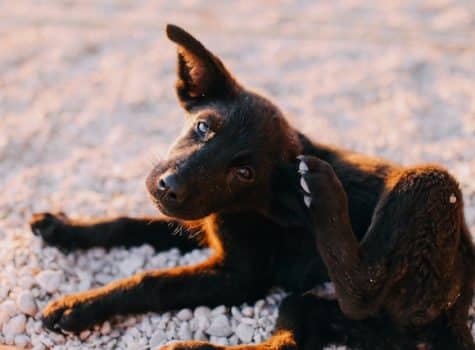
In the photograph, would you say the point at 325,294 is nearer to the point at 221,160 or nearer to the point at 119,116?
the point at 221,160

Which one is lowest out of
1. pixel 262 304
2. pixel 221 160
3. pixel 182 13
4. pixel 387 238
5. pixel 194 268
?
→ pixel 262 304

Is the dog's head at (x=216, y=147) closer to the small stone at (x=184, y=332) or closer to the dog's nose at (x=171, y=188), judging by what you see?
the dog's nose at (x=171, y=188)

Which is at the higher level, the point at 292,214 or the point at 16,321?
the point at 292,214

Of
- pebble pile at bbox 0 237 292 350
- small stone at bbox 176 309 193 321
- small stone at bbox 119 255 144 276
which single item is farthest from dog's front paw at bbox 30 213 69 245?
small stone at bbox 176 309 193 321

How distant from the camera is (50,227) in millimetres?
3895

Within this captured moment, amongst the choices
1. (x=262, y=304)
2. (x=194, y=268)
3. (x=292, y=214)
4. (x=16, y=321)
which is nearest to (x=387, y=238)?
(x=292, y=214)

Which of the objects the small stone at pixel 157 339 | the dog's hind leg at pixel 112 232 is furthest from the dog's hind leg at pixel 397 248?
the dog's hind leg at pixel 112 232

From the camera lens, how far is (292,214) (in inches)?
129

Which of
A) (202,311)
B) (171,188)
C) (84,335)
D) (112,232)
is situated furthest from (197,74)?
(84,335)

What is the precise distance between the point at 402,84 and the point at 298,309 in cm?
295

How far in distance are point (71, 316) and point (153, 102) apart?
269 cm

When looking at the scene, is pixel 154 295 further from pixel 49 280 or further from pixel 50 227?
pixel 50 227

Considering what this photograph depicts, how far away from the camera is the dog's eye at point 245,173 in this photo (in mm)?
3182

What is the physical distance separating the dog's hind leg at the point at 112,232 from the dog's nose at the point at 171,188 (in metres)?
0.83
